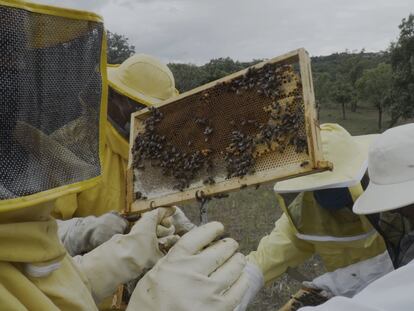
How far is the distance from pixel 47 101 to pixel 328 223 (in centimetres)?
318

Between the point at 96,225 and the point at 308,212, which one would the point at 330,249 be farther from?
the point at 96,225

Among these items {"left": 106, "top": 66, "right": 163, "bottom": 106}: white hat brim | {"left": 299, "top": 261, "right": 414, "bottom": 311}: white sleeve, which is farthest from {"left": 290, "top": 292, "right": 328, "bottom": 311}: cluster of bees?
{"left": 106, "top": 66, "right": 163, "bottom": 106}: white hat brim

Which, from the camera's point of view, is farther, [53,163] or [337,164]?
[337,164]

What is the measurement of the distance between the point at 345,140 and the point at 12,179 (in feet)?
10.3

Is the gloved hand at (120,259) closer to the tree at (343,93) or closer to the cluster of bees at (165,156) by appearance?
the cluster of bees at (165,156)

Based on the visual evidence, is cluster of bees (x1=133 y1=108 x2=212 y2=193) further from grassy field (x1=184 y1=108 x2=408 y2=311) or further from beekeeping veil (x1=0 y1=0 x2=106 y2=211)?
grassy field (x1=184 y1=108 x2=408 y2=311)

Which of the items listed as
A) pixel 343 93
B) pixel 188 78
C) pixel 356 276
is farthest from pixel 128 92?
pixel 343 93

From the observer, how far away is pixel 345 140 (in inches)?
154

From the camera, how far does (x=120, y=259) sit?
2518 millimetres

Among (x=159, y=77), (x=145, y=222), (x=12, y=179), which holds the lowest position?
(x=145, y=222)

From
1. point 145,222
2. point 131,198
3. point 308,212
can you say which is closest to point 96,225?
point 131,198

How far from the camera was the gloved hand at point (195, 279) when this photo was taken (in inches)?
81.4

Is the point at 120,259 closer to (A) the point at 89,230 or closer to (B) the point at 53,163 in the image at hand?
(A) the point at 89,230

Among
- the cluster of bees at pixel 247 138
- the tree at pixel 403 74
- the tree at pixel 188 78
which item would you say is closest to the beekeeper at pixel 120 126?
the cluster of bees at pixel 247 138
